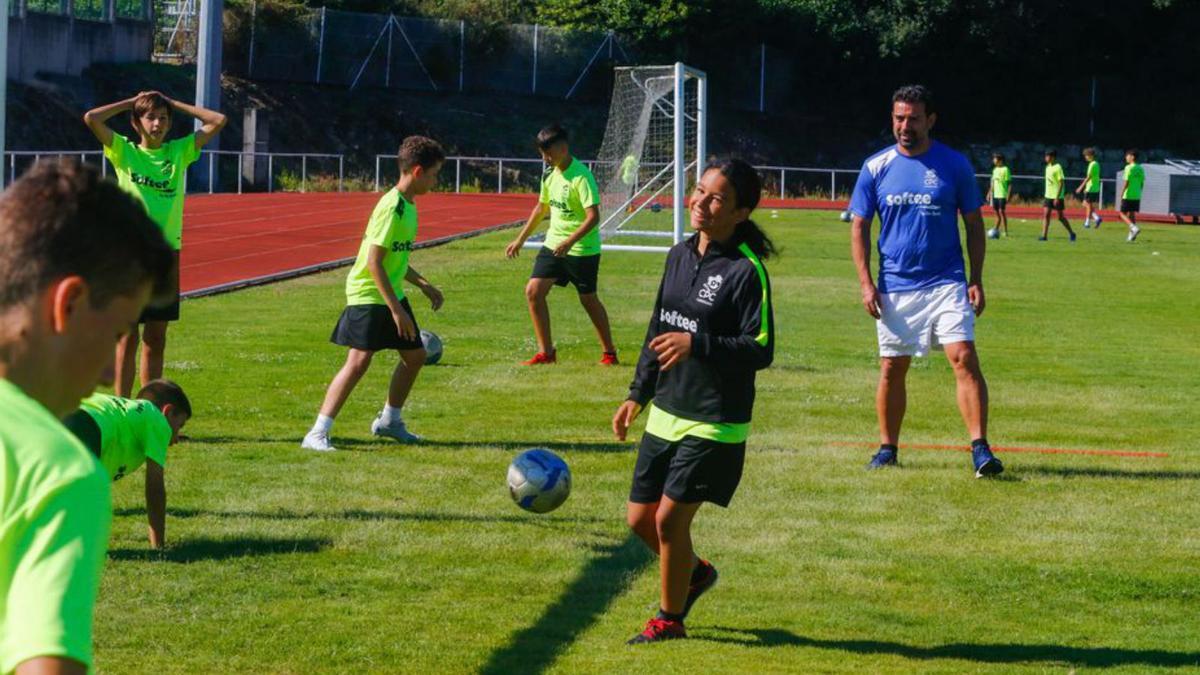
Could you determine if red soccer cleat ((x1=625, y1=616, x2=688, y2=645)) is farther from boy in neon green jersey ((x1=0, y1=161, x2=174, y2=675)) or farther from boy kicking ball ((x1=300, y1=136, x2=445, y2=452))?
boy in neon green jersey ((x1=0, y1=161, x2=174, y2=675))

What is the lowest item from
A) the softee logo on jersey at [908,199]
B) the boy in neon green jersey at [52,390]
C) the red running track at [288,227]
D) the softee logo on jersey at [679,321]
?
the red running track at [288,227]

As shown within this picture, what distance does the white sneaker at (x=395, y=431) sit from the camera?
1070 centimetres

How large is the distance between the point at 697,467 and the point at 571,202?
8780 mm

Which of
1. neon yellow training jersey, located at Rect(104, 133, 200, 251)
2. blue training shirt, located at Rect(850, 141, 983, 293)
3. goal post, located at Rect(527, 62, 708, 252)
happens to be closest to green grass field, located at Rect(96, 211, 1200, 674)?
blue training shirt, located at Rect(850, 141, 983, 293)

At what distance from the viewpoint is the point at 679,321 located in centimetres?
641

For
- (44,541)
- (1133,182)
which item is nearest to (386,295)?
(44,541)

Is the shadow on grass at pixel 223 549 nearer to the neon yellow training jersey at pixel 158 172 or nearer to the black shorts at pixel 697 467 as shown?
the black shorts at pixel 697 467

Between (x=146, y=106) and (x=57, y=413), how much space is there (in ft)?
26.2

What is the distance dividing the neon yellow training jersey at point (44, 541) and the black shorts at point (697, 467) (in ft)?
13.8

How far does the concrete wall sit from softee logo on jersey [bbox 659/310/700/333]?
39.3 meters

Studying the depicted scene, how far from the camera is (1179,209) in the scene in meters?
44.8

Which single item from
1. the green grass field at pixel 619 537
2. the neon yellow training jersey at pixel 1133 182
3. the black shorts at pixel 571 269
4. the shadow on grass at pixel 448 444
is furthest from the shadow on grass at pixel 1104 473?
the neon yellow training jersey at pixel 1133 182

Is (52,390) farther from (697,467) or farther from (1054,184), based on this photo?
(1054,184)

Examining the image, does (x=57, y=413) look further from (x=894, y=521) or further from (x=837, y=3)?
(x=837, y=3)
